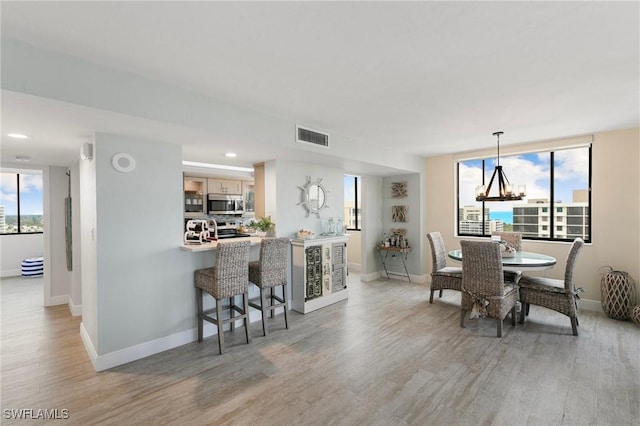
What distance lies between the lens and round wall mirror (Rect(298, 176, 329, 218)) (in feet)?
14.6

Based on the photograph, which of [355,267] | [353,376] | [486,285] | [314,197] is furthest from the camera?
[355,267]

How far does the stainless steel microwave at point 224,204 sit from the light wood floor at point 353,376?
9.97 feet

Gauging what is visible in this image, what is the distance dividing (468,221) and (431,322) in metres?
2.54

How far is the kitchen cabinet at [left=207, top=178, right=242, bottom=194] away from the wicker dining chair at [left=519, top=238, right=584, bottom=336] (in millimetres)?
5486

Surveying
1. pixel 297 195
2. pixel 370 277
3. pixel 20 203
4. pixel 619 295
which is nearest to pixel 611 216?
pixel 619 295

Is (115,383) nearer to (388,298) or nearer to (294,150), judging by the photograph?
(294,150)

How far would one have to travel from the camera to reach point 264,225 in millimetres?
4000

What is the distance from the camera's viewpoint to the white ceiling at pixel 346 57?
1.60 meters

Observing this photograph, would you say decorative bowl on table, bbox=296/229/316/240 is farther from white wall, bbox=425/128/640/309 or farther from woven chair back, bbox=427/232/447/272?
white wall, bbox=425/128/640/309

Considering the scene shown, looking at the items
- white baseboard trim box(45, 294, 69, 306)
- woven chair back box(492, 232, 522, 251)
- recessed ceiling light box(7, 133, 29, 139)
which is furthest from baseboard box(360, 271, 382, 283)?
recessed ceiling light box(7, 133, 29, 139)

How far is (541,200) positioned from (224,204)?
19.0ft

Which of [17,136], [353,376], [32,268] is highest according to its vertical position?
[17,136]

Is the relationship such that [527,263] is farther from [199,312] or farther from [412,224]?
[199,312]

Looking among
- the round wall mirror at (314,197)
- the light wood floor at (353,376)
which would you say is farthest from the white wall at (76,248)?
the round wall mirror at (314,197)
